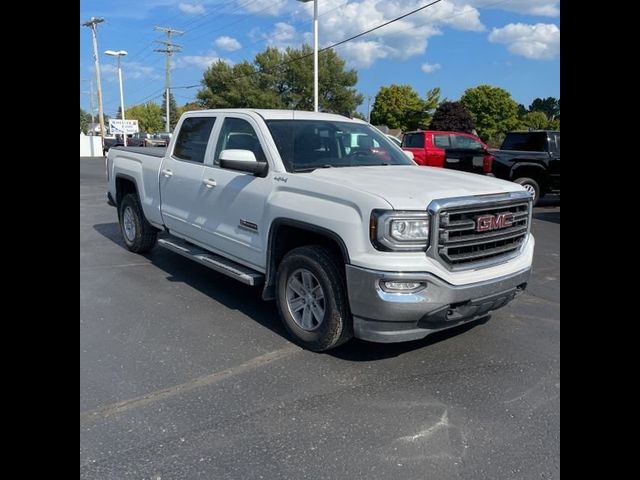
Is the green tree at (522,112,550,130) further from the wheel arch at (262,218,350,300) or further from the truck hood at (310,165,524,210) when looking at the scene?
the wheel arch at (262,218,350,300)

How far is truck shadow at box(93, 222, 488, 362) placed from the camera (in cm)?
417

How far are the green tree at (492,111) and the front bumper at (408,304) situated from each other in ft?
213

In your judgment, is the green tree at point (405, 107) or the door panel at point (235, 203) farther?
the green tree at point (405, 107)

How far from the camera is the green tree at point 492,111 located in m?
64.9

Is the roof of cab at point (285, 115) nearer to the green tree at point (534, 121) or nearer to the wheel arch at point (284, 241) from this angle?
the wheel arch at point (284, 241)

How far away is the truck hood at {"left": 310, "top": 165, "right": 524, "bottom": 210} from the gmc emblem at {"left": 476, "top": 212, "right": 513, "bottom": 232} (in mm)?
179

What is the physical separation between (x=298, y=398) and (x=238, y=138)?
2747 mm

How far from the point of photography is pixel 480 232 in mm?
3766

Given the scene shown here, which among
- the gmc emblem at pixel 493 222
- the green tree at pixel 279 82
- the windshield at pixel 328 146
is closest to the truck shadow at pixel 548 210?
the windshield at pixel 328 146

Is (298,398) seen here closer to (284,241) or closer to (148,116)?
(284,241)
